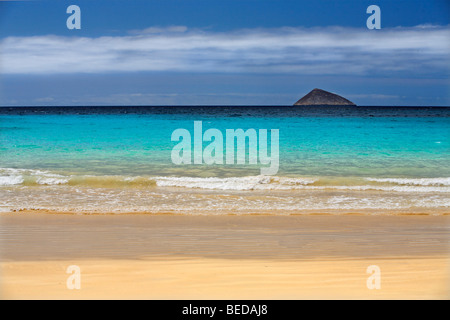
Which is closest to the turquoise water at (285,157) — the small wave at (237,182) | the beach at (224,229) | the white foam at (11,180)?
the beach at (224,229)

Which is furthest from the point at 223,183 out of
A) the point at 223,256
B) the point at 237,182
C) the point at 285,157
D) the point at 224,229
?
the point at 223,256

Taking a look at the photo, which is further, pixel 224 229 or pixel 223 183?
pixel 223 183

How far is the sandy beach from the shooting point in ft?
11.5

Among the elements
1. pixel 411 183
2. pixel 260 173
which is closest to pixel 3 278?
pixel 260 173

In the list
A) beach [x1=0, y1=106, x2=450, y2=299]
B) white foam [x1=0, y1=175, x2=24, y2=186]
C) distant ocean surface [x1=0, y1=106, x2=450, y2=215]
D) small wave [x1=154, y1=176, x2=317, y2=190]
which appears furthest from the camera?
white foam [x1=0, y1=175, x2=24, y2=186]

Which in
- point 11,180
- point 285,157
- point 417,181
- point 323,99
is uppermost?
point 323,99

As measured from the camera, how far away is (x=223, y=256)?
4.58 m

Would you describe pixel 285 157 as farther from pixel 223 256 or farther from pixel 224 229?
pixel 223 256

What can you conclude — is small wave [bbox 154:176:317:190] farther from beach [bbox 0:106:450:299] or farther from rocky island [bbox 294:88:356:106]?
rocky island [bbox 294:88:356:106]

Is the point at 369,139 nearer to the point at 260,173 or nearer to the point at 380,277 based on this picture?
the point at 260,173

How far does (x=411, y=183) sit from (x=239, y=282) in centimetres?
746

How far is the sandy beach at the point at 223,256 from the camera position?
350cm

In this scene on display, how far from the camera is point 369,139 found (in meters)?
21.5

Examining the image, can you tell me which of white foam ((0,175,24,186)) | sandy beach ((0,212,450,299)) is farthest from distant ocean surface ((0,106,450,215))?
sandy beach ((0,212,450,299))
